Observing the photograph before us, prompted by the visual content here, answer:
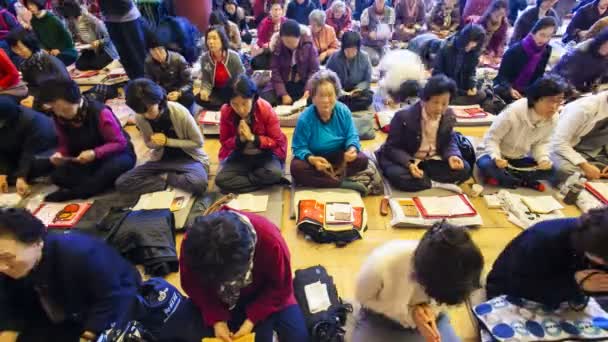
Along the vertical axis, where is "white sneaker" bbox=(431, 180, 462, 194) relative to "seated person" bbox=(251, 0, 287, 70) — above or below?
below

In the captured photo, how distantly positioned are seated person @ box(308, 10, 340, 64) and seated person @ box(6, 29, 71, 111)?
322 cm

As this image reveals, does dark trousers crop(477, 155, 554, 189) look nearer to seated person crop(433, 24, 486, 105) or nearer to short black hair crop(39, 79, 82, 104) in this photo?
seated person crop(433, 24, 486, 105)

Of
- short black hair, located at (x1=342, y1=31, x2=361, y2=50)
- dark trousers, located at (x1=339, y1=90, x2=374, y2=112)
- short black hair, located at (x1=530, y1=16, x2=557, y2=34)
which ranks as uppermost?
short black hair, located at (x1=530, y1=16, x2=557, y2=34)

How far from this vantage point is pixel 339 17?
20.0ft

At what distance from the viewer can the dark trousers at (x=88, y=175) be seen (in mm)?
2934

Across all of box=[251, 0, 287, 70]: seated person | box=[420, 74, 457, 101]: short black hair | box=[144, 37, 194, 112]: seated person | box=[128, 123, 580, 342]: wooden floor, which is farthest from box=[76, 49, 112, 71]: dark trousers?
box=[420, 74, 457, 101]: short black hair

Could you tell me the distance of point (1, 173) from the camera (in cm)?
310

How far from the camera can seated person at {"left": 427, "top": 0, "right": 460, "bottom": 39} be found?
21.7ft

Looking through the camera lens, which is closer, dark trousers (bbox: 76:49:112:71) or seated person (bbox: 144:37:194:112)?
seated person (bbox: 144:37:194:112)

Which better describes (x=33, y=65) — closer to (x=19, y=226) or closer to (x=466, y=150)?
(x=19, y=226)

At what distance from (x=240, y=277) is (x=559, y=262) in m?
1.41

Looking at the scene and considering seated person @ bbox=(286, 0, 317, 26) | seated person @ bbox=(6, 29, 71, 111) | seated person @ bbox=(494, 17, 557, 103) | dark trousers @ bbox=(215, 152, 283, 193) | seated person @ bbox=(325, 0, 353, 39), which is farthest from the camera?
seated person @ bbox=(286, 0, 317, 26)

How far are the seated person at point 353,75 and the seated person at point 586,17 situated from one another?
3645 mm

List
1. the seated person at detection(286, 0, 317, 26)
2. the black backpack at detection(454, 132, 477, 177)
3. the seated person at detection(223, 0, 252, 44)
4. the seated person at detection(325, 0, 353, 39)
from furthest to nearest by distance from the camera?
the seated person at detection(223, 0, 252, 44), the seated person at detection(286, 0, 317, 26), the seated person at detection(325, 0, 353, 39), the black backpack at detection(454, 132, 477, 177)
